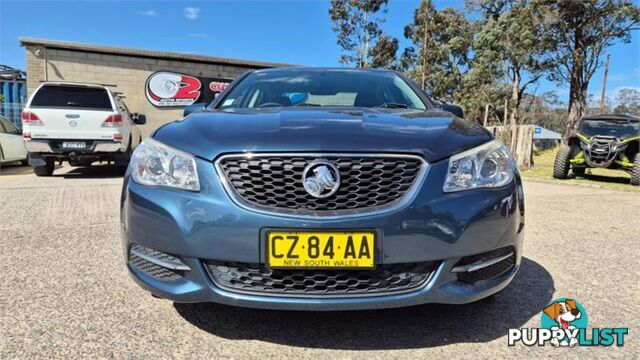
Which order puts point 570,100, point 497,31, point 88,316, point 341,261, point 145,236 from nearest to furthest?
point 341,261, point 145,236, point 88,316, point 570,100, point 497,31

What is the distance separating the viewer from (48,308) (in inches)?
88.2

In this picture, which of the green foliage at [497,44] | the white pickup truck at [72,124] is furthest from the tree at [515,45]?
the white pickup truck at [72,124]

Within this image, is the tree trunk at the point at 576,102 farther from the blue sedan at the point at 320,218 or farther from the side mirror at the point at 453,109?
the blue sedan at the point at 320,218

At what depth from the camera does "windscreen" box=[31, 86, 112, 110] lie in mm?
7965

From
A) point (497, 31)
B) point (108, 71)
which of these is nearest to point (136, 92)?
point (108, 71)

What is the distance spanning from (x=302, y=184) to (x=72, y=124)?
756cm

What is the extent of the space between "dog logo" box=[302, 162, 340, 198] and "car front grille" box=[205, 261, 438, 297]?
1.00 ft

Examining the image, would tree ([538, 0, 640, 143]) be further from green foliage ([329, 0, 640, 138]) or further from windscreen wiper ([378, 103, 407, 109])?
windscreen wiper ([378, 103, 407, 109])

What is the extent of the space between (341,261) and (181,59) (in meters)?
16.1

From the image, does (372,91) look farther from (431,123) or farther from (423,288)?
(423,288)

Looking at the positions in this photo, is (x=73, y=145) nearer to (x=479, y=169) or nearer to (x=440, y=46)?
(x=479, y=169)

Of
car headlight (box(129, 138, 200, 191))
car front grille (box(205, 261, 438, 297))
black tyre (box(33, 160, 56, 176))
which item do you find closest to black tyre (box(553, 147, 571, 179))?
car front grille (box(205, 261, 438, 297))

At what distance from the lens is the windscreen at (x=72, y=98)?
796cm

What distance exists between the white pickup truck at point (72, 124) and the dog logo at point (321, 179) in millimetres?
7413
